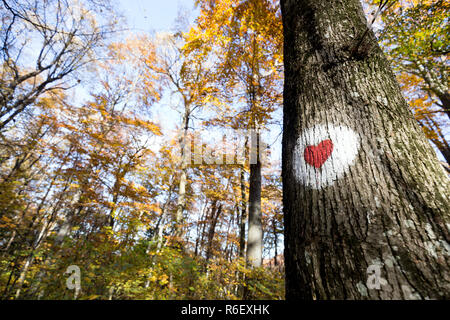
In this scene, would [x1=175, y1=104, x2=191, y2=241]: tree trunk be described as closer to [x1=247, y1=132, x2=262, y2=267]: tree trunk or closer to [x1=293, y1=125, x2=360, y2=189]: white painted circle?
[x1=247, y1=132, x2=262, y2=267]: tree trunk

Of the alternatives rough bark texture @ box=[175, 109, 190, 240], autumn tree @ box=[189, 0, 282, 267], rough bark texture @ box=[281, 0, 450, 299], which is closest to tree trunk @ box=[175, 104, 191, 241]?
rough bark texture @ box=[175, 109, 190, 240]

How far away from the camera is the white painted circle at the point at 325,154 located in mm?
852

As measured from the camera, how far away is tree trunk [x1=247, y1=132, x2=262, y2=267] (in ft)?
15.2

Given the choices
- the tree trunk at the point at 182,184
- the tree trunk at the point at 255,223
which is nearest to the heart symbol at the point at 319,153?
the tree trunk at the point at 255,223

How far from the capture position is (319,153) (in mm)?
936

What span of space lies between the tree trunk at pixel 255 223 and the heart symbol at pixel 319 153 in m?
4.16

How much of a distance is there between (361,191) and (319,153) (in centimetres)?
26

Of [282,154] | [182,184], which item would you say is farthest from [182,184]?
[282,154]

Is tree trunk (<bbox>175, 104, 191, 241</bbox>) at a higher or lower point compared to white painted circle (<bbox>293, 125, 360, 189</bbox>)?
higher

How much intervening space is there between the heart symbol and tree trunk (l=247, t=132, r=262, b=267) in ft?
13.7

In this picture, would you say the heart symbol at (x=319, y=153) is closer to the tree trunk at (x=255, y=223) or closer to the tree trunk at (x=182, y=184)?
the tree trunk at (x=255, y=223)

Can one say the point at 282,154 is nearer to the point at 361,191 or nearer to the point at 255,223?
the point at 361,191

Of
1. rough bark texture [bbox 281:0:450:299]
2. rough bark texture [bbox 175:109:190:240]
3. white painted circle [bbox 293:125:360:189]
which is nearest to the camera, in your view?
rough bark texture [bbox 281:0:450:299]

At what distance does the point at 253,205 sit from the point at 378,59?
4524 millimetres
